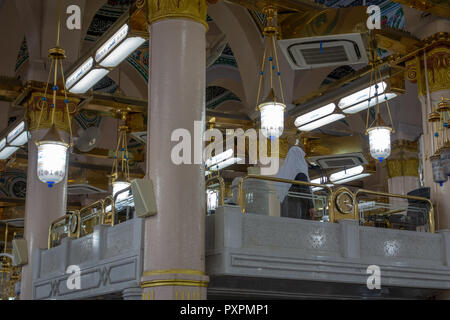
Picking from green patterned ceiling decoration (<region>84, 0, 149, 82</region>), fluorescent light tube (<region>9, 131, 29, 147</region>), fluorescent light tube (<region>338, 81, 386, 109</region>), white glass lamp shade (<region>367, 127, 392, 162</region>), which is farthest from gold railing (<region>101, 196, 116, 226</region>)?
green patterned ceiling decoration (<region>84, 0, 149, 82</region>)

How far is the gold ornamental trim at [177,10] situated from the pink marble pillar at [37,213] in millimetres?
4041

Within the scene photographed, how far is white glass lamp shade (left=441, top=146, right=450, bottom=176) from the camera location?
8086 millimetres

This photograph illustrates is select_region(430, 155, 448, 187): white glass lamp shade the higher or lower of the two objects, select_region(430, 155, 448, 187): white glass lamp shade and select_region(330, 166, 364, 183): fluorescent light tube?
the lower

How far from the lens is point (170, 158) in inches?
262

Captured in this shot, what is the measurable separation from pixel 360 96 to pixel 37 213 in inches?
208

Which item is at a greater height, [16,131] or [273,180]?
[16,131]

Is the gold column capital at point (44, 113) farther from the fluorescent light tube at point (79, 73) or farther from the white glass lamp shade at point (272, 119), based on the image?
the white glass lamp shade at point (272, 119)

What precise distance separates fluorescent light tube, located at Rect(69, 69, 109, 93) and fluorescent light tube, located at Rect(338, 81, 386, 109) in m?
3.78

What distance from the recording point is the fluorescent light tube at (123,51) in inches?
349

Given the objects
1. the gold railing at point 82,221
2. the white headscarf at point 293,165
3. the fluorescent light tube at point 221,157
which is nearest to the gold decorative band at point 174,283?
the gold railing at point 82,221

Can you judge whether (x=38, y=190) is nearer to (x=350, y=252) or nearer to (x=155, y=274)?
(x=155, y=274)

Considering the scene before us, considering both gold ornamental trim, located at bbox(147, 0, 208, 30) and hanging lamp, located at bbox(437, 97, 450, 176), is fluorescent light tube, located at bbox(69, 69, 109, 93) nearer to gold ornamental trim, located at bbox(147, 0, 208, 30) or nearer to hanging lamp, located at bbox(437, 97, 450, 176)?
gold ornamental trim, located at bbox(147, 0, 208, 30)

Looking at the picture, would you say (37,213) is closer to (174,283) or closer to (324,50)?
(174,283)

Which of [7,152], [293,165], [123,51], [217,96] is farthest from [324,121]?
[217,96]
